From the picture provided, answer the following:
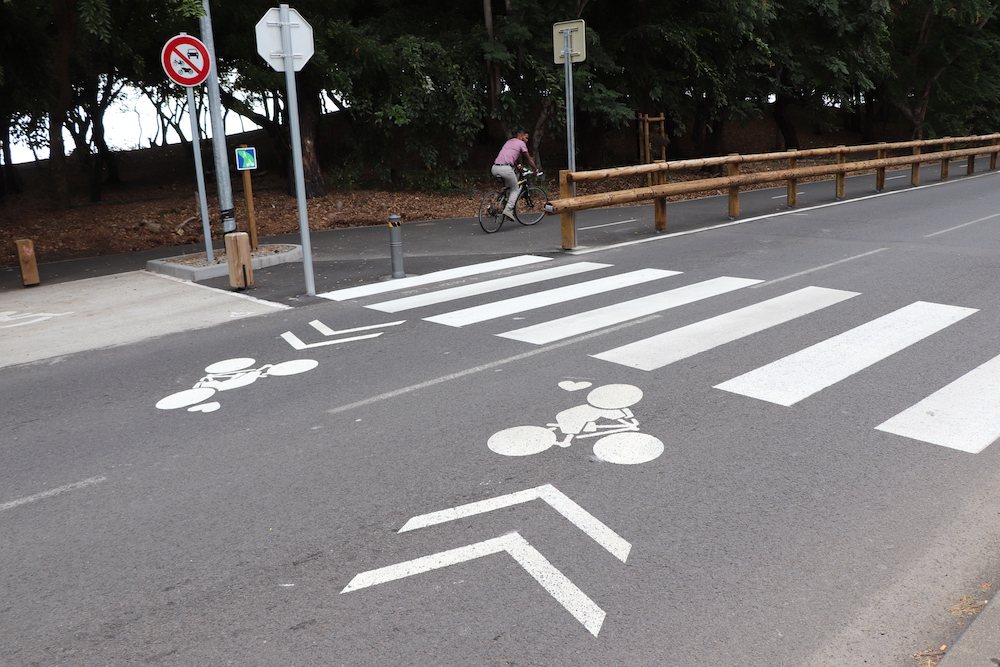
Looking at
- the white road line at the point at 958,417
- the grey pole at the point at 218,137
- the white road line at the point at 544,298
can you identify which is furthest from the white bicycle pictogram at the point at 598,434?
the grey pole at the point at 218,137

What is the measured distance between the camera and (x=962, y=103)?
3878cm

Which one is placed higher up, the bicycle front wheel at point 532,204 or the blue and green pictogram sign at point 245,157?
the blue and green pictogram sign at point 245,157

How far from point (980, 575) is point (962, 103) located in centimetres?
4202

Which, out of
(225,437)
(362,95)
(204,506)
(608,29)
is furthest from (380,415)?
(608,29)

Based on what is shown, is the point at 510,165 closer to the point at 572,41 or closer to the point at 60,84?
the point at 572,41

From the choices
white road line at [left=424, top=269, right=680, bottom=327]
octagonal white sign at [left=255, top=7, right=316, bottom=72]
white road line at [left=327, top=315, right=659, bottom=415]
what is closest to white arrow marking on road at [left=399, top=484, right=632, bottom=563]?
white road line at [left=327, top=315, right=659, bottom=415]

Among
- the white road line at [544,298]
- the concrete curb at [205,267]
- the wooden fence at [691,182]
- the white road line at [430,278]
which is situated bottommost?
the white road line at [544,298]

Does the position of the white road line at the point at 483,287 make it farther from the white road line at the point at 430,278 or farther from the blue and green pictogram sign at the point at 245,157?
the blue and green pictogram sign at the point at 245,157

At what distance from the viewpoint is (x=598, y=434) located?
205 inches

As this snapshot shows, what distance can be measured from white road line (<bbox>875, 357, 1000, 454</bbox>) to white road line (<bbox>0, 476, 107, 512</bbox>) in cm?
475

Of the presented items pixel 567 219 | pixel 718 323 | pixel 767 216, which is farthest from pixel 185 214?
pixel 718 323

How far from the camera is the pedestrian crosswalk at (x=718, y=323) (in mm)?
5445

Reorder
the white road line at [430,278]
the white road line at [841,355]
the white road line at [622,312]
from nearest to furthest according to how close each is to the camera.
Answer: the white road line at [841,355] < the white road line at [622,312] < the white road line at [430,278]

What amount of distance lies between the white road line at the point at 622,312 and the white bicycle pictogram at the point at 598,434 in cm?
181
